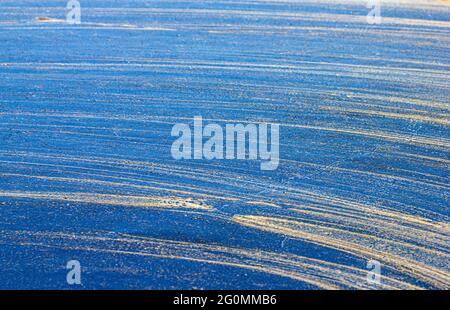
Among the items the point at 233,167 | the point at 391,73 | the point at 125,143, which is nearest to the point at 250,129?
the point at 233,167

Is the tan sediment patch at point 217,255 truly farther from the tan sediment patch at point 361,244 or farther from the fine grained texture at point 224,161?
the tan sediment patch at point 361,244

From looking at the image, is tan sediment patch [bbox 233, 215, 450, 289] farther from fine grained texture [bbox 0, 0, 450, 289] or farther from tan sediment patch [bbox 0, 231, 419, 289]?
tan sediment patch [bbox 0, 231, 419, 289]

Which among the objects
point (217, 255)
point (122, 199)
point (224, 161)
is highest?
point (224, 161)

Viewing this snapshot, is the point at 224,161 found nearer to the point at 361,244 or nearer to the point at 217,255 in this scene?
the point at 217,255

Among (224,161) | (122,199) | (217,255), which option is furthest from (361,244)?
(122,199)

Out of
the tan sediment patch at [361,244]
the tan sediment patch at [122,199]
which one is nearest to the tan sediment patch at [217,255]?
the tan sediment patch at [361,244]

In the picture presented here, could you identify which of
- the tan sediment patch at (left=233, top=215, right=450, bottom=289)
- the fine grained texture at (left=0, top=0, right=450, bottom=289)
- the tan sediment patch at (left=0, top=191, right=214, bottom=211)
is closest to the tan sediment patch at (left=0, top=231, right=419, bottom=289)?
the fine grained texture at (left=0, top=0, right=450, bottom=289)
